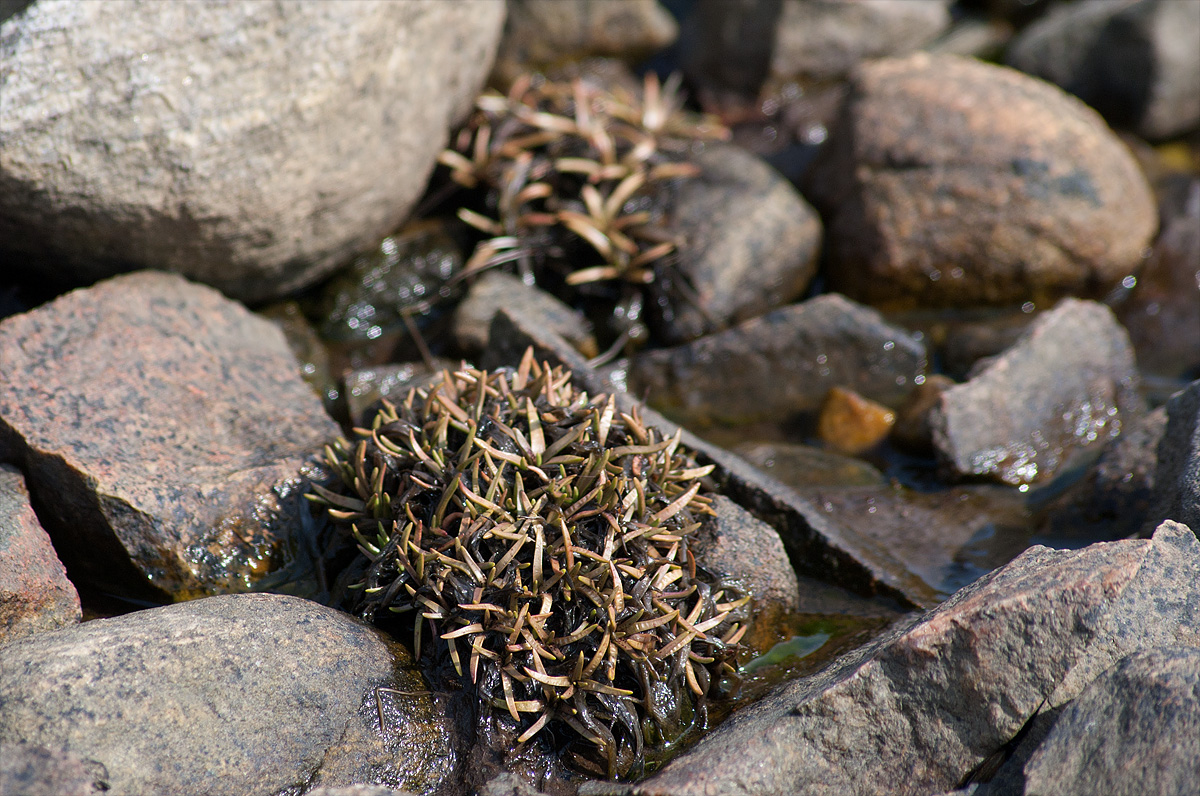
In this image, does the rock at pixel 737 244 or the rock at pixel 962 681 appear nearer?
the rock at pixel 962 681

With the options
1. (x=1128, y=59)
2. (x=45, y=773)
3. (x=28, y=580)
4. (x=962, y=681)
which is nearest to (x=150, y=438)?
(x=28, y=580)

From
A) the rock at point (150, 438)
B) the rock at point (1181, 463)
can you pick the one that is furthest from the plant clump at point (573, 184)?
the rock at point (1181, 463)

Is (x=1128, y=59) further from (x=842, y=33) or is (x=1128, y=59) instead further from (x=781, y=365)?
(x=781, y=365)

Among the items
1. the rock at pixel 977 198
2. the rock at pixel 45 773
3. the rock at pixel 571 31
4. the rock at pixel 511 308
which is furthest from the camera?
the rock at pixel 571 31

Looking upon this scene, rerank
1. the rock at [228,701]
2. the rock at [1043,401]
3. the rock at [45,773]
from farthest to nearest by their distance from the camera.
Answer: the rock at [1043,401], the rock at [228,701], the rock at [45,773]

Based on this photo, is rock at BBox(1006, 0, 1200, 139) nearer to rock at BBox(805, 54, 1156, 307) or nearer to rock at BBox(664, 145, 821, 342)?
rock at BBox(805, 54, 1156, 307)

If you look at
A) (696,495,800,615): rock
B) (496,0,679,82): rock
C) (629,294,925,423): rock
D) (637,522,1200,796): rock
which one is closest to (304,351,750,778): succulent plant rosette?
(696,495,800,615): rock

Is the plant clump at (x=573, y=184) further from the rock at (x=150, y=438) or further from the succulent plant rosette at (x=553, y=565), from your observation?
the succulent plant rosette at (x=553, y=565)

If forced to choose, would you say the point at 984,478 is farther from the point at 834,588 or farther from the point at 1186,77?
the point at 1186,77
